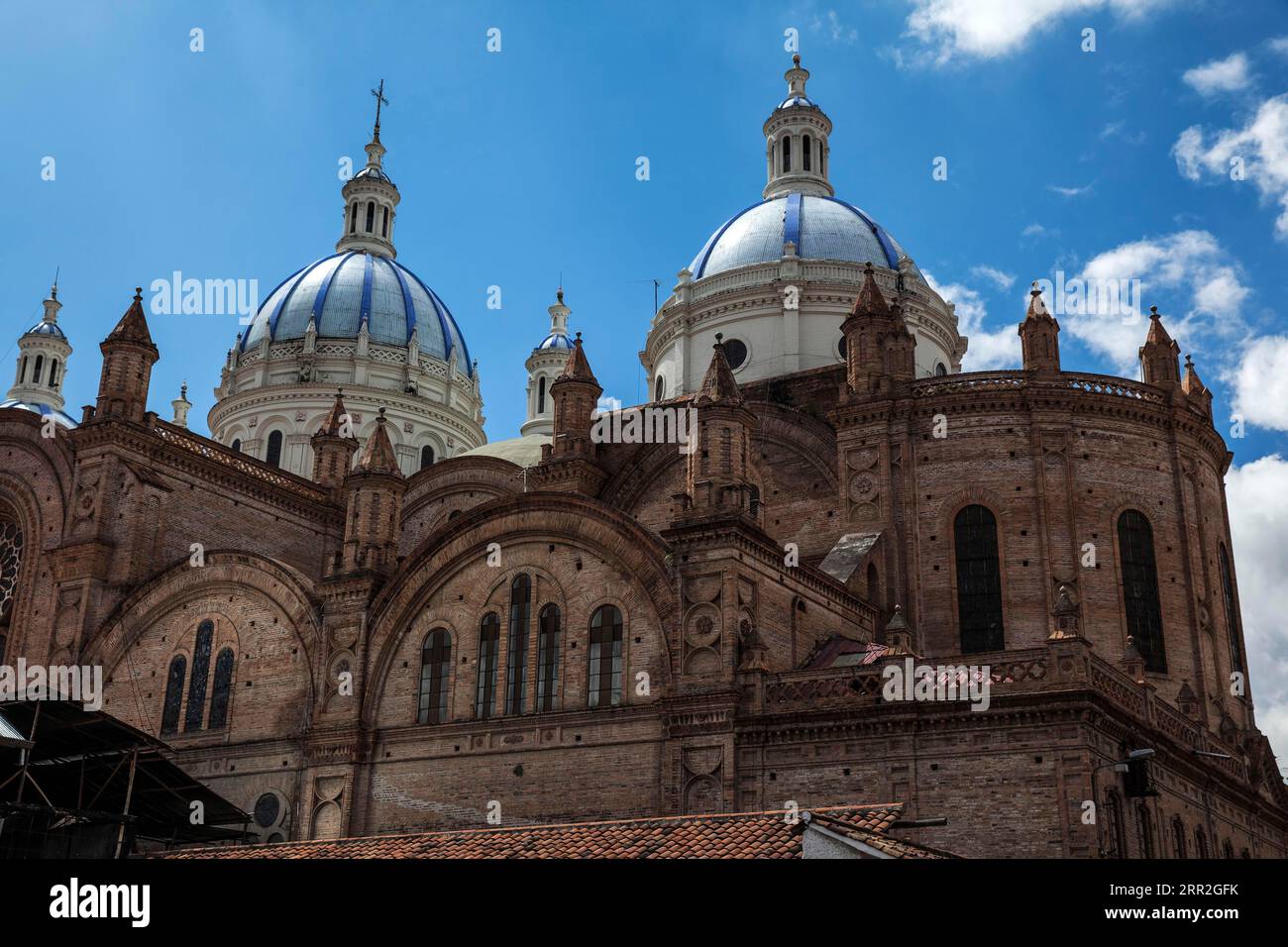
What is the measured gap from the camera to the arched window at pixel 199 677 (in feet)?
127

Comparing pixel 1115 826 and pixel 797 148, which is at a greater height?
pixel 797 148

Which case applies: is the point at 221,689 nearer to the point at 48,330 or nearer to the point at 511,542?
the point at 511,542

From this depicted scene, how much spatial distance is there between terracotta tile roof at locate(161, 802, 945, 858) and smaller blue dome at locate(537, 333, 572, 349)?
47.5 metres

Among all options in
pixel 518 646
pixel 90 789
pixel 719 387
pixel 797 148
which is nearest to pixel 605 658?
pixel 518 646

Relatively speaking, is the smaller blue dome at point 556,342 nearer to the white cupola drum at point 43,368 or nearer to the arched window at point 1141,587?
the white cupola drum at point 43,368

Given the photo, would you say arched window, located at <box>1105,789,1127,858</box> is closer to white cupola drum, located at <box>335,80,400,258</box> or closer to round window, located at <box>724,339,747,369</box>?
round window, located at <box>724,339,747,369</box>

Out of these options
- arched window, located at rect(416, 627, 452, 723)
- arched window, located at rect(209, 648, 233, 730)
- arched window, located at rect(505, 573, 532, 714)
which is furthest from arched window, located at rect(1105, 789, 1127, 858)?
arched window, located at rect(209, 648, 233, 730)

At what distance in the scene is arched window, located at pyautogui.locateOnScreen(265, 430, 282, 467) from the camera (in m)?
62.2

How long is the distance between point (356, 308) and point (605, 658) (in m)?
36.1

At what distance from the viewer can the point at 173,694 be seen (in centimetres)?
3947
